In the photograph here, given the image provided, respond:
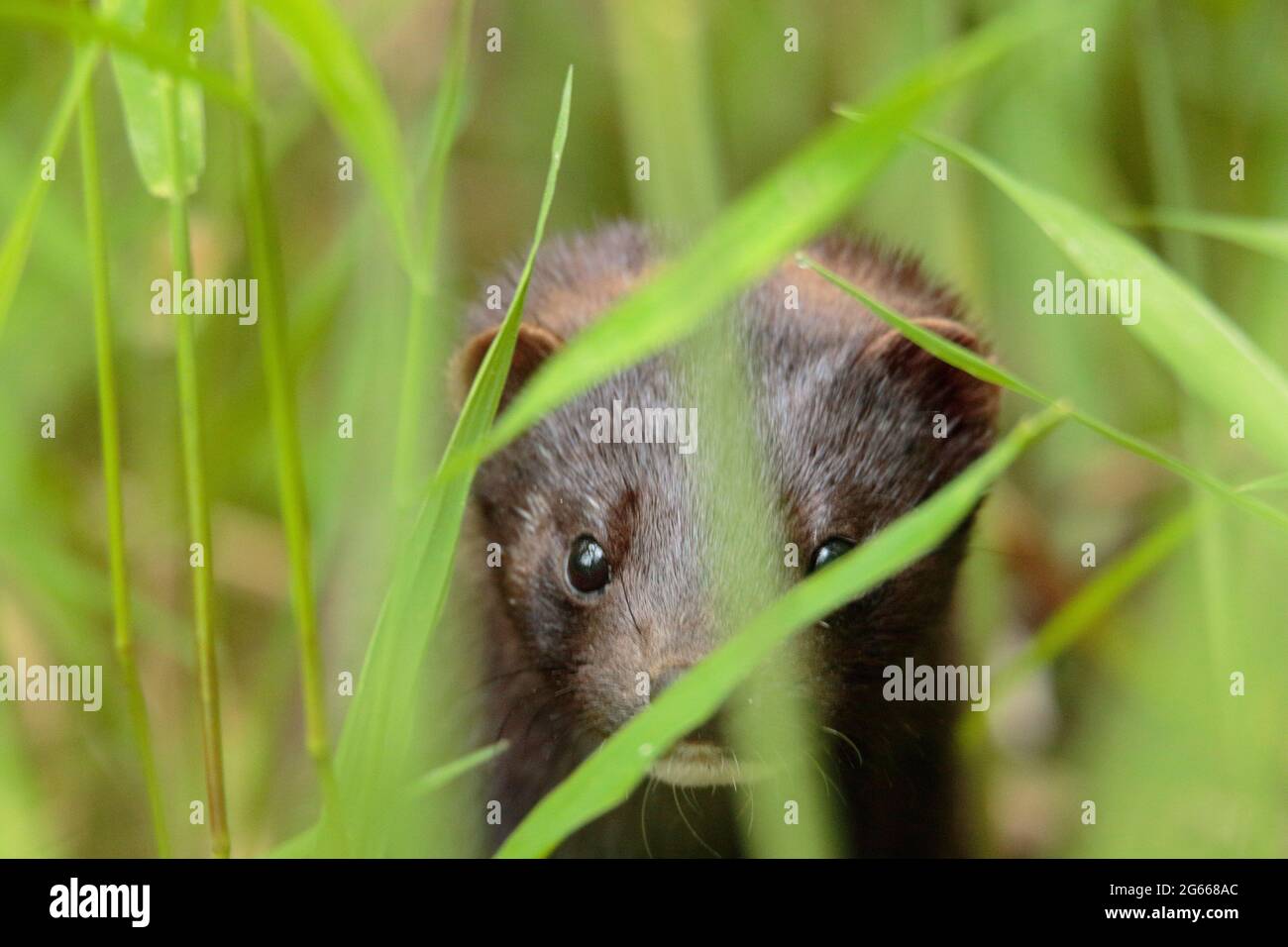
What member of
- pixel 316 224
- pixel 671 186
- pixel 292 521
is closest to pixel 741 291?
pixel 671 186

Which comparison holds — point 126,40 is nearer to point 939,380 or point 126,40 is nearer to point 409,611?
point 409,611

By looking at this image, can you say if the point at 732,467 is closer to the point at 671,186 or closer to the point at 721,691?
the point at 671,186

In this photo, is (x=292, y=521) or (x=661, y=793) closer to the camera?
(x=292, y=521)

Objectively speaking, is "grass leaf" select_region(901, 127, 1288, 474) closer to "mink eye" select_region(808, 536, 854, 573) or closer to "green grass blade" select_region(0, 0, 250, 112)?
"mink eye" select_region(808, 536, 854, 573)

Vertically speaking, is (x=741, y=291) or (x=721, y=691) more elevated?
(x=741, y=291)
